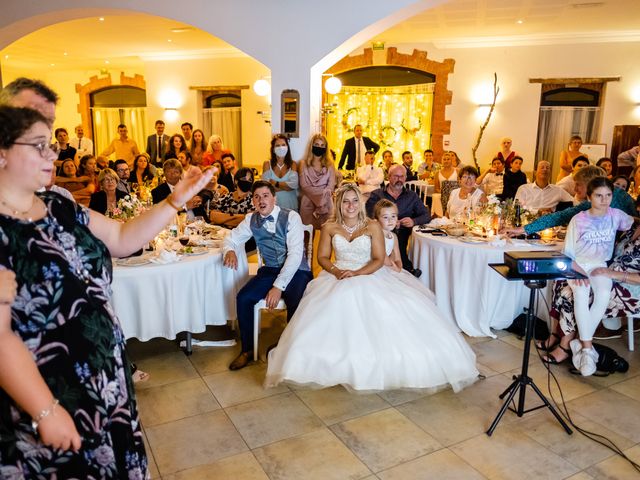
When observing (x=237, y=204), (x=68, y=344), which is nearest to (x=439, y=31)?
(x=237, y=204)

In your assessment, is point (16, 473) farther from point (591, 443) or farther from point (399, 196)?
point (399, 196)

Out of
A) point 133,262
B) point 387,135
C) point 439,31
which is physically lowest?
point 133,262

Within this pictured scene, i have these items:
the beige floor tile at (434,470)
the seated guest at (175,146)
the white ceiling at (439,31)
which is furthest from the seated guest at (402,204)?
the seated guest at (175,146)

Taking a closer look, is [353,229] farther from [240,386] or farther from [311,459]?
[311,459]

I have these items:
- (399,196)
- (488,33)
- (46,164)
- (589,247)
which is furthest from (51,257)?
(488,33)

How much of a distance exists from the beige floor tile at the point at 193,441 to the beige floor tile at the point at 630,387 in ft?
7.89

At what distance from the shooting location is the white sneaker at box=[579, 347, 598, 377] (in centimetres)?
336

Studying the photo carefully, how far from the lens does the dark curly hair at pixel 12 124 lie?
47.3 inches

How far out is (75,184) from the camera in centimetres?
661

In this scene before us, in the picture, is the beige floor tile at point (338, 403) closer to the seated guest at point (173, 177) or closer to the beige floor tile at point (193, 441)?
the beige floor tile at point (193, 441)

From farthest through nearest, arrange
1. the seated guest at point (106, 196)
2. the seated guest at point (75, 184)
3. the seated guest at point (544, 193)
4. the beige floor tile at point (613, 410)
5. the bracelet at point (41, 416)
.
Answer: the seated guest at point (75, 184) → the seated guest at point (544, 193) → the seated guest at point (106, 196) → the beige floor tile at point (613, 410) → the bracelet at point (41, 416)

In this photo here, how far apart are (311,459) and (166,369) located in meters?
1.43

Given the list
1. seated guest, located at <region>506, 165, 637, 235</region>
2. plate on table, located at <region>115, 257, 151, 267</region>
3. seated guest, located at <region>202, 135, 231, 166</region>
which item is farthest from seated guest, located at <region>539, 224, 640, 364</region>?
seated guest, located at <region>202, 135, 231, 166</region>

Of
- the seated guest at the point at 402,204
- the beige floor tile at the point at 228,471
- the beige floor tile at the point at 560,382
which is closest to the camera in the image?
the beige floor tile at the point at 228,471
